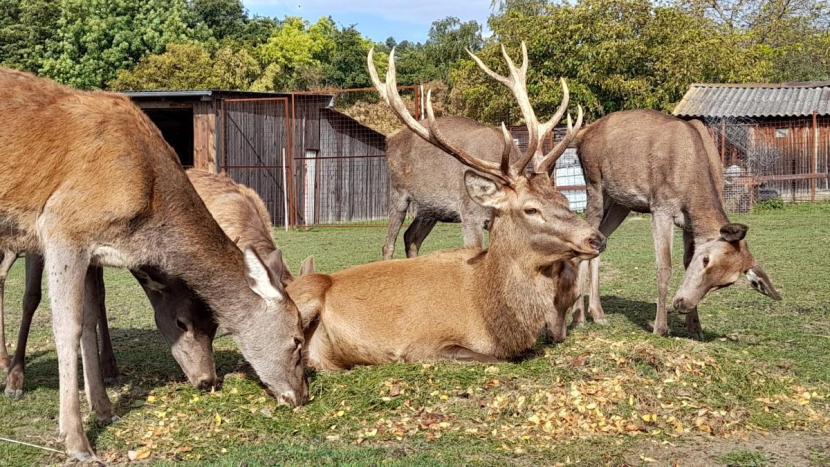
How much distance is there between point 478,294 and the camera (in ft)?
25.0

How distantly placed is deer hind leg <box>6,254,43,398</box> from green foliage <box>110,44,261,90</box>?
41.0 m

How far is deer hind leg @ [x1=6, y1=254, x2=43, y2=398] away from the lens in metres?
7.11

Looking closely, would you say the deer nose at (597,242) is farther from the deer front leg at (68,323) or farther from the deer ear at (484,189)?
the deer front leg at (68,323)

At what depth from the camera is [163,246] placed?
5961 mm

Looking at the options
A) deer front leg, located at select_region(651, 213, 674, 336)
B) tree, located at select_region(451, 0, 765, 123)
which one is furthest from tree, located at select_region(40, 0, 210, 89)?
deer front leg, located at select_region(651, 213, 674, 336)

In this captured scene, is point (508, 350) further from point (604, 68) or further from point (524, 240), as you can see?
point (604, 68)

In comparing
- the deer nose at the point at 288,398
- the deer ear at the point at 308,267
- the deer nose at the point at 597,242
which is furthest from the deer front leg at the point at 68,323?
the deer nose at the point at 597,242

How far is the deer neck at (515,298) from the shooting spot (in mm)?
7375

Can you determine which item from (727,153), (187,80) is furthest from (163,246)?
(187,80)

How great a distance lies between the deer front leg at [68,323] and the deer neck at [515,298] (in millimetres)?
3399

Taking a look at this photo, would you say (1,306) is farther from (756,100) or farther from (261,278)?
(756,100)

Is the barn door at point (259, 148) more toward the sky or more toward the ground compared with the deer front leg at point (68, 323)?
more toward the sky

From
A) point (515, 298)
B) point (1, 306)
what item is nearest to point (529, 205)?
point (515, 298)

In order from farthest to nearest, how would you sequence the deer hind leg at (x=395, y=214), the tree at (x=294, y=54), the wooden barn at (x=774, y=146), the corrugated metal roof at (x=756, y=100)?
1. the tree at (x=294, y=54)
2. the corrugated metal roof at (x=756, y=100)
3. the wooden barn at (x=774, y=146)
4. the deer hind leg at (x=395, y=214)
